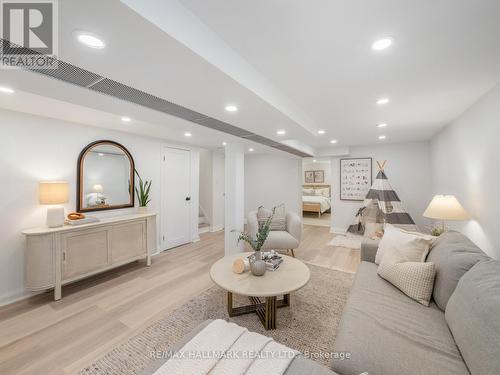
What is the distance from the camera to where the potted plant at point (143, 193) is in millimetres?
3649

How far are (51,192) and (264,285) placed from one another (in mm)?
2848

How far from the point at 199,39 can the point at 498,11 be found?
5.47 feet

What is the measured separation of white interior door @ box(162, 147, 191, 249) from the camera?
427cm

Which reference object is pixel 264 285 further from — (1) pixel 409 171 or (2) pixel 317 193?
(2) pixel 317 193

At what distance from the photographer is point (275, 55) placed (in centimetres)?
153

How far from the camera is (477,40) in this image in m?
1.37

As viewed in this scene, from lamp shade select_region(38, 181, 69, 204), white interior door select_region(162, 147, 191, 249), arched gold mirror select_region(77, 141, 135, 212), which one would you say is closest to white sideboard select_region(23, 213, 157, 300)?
lamp shade select_region(38, 181, 69, 204)

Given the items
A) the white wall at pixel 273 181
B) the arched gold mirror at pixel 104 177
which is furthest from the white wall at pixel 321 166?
the arched gold mirror at pixel 104 177

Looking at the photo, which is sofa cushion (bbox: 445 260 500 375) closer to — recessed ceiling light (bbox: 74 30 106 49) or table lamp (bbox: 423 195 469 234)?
table lamp (bbox: 423 195 469 234)

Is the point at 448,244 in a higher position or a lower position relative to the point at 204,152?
lower

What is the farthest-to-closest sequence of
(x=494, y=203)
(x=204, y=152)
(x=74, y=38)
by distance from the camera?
(x=204, y=152), (x=494, y=203), (x=74, y=38)

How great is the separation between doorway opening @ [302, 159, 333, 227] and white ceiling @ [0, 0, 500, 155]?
5.18 metres

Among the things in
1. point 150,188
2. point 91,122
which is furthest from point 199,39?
point 150,188

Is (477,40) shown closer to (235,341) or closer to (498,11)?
(498,11)
